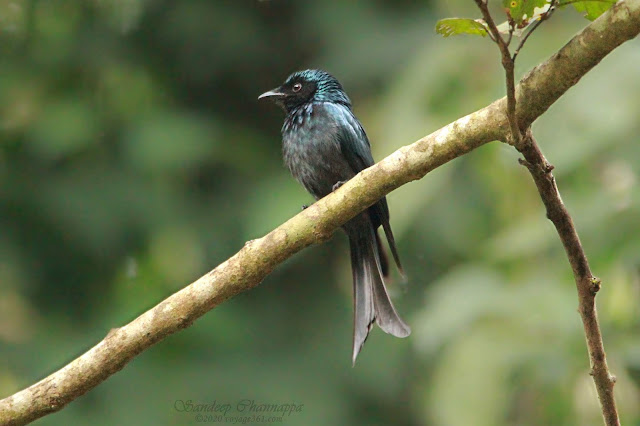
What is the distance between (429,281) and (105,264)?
6.89 ft

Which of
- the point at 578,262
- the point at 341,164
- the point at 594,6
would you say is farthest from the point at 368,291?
the point at 594,6

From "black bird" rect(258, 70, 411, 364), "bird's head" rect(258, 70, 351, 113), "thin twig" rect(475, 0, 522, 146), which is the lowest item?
"thin twig" rect(475, 0, 522, 146)

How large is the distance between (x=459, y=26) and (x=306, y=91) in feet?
7.90

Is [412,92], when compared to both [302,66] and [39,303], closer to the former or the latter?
[302,66]

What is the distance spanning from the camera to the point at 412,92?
180 inches

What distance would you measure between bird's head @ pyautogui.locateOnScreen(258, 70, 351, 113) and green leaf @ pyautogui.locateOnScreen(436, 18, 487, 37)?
2.30 m

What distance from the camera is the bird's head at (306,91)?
502 centimetres

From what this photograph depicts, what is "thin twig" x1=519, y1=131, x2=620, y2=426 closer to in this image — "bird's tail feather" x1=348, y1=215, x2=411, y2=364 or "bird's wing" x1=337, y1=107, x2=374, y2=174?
"bird's tail feather" x1=348, y1=215, x2=411, y2=364

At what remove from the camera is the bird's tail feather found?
4031 millimetres

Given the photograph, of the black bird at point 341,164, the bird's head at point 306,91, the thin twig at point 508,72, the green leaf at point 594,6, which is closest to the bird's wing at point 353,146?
the black bird at point 341,164

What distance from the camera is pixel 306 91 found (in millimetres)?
5027

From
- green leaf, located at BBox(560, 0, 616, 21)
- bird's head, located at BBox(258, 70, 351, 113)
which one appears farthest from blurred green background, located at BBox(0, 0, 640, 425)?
green leaf, located at BBox(560, 0, 616, 21)

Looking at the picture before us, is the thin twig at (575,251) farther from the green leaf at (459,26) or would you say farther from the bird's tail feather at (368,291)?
the bird's tail feather at (368,291)

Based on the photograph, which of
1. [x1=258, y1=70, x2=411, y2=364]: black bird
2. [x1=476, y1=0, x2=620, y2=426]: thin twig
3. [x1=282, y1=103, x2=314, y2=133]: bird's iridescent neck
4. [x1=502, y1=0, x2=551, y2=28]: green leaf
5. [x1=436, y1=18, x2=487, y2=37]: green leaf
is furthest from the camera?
[x1=282, y1=103, x2=314, y2=133]: bird's iridescent neck
